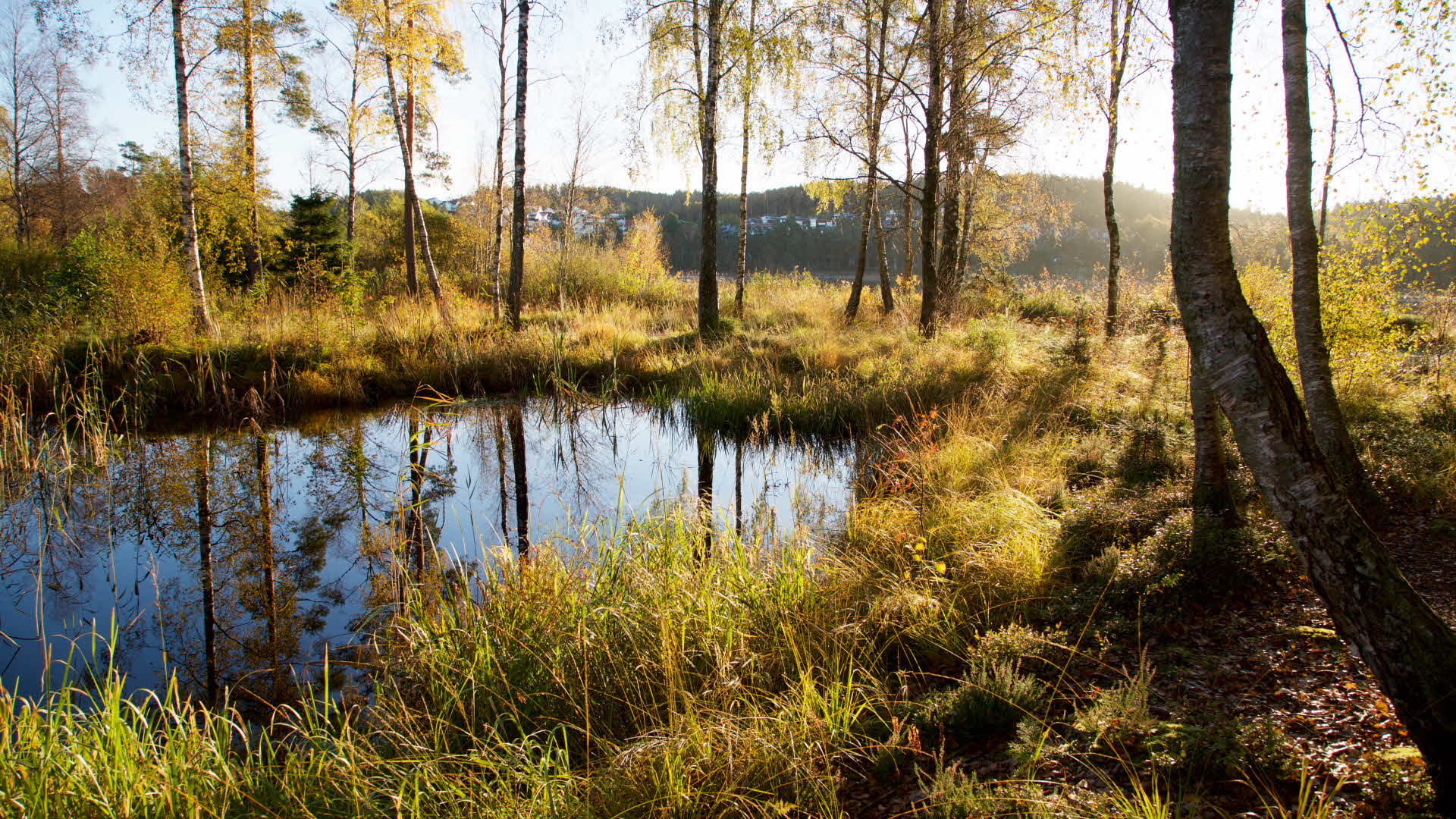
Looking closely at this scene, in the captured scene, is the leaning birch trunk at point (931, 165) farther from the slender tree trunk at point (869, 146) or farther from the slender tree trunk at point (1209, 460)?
the slender tree trunk at point (1209, 460)

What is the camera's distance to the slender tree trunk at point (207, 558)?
3209 millimetres

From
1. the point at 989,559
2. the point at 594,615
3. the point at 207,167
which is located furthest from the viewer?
the point at 207,167

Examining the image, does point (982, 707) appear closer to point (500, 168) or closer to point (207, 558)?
point (207, 558)

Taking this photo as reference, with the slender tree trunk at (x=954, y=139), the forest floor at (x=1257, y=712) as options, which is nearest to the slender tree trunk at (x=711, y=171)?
the slender tree trunk at (x=954, y=139)

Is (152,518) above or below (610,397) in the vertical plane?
below

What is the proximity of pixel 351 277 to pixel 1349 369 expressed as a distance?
14.0m

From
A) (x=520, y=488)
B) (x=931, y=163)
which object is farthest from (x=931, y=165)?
(x=520, y=488)

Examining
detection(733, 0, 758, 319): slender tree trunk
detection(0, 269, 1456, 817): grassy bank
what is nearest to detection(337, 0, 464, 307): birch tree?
detection(733, 0, 758, 319): slender tree trunk

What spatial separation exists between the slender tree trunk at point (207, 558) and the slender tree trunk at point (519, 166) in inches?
225

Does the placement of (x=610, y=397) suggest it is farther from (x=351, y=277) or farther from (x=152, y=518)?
(x=351, y=277)

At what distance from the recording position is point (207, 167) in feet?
46.1

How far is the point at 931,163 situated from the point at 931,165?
4 cm

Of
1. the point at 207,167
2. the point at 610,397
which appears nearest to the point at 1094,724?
the point at 610,397

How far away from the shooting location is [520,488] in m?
5.98
